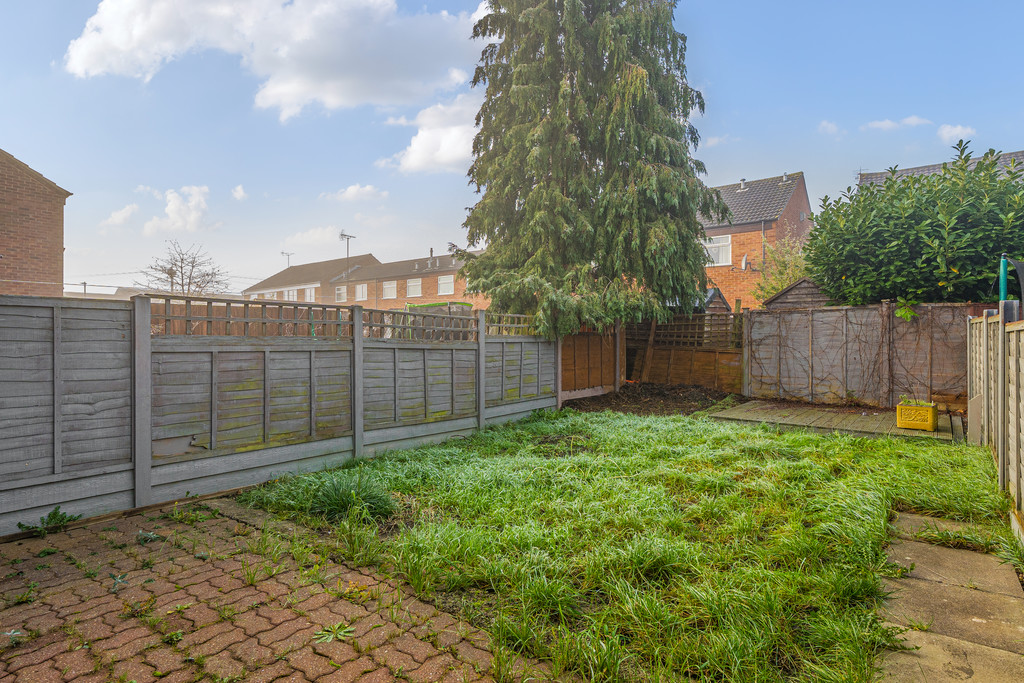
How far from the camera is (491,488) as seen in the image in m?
4.41

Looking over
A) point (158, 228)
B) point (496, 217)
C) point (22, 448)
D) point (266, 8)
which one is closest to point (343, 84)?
point (266, 8)

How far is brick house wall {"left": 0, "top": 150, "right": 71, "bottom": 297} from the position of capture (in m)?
14.0

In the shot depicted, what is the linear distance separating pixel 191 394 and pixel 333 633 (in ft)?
9.33

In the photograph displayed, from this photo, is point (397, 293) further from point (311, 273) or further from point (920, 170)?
point (920, 170)

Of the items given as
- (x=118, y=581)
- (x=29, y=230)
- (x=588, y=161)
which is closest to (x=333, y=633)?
(x=118, y=581)

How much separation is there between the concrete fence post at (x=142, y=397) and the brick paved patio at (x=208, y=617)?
0.54 metres

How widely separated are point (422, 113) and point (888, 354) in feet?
36.7

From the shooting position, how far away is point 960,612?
92.7 inches

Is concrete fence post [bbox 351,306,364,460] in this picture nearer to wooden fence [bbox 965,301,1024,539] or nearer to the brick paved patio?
the brick paved patio

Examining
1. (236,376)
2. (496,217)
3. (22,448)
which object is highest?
(496,217)

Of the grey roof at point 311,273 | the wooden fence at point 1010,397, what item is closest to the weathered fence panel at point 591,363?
the wooden fence at point 1010,397

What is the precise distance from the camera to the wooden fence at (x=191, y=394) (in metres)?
3.47

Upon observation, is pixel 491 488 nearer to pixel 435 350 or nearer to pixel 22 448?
pixel 435 350

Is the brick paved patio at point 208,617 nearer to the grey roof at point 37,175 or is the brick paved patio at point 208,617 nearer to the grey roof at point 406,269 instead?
the grey roof at point 37,175
